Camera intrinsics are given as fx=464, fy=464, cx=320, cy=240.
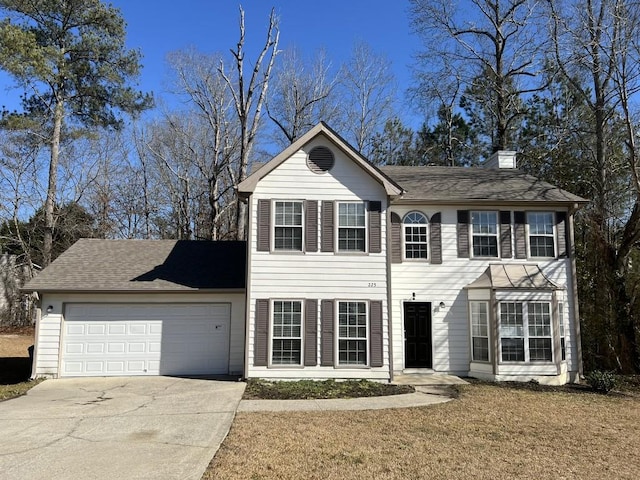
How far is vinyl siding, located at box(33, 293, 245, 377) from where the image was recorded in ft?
41.1

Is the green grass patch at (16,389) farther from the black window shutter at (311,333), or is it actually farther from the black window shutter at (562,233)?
the black window shutter at (562,233)

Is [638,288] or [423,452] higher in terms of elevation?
[638,288]

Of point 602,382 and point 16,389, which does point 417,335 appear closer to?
point 602,382

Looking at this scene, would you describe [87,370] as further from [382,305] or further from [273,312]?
[382,305]

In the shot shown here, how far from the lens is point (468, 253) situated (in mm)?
13641

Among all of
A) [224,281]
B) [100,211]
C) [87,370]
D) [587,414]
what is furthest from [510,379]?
[100,211]

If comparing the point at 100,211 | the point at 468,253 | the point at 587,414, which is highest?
the point at 100,211

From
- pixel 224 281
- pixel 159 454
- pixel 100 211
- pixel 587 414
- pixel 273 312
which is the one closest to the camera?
pixel 159 454

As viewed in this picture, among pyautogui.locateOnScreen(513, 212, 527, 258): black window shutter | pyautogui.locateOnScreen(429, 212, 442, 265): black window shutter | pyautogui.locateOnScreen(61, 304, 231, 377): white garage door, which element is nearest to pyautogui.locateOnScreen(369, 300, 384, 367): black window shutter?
pyautogui.locateOnScreen(429, 212, 442, 265): black window shutter

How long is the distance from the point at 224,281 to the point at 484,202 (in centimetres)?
795

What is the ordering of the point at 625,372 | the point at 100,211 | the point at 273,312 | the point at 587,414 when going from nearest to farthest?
the point at 587,414, the point at 273,312, the point at 625,372, the point at 100,211

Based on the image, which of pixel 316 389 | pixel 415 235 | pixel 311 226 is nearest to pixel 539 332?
pixel 415 235

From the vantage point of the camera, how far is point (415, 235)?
13.7 meters

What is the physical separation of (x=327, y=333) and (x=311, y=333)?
0.42 m
